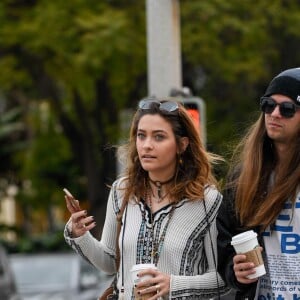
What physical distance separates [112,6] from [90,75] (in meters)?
1.52

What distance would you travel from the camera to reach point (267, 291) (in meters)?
3.96

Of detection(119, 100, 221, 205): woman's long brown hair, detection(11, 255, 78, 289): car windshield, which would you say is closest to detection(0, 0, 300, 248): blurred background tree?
detection(11, 255, 78, 289): car windshield

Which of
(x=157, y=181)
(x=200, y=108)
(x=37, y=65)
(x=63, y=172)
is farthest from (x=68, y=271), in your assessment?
(x=63, y=172)

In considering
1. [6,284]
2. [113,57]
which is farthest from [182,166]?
[113,57]

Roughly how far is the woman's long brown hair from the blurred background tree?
29.9 ft

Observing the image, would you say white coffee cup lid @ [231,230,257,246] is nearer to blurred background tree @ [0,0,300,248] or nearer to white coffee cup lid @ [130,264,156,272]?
white coffee cup lid @ [130,264,156,272]

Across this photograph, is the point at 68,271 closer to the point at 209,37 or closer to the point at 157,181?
the point at 209,37

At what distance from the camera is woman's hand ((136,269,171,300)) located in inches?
156

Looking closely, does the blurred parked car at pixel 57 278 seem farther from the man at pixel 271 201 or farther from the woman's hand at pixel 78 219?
the man at pixel 271 201

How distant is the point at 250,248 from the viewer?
3.73 metres

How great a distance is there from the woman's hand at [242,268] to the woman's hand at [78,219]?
27.0 inches

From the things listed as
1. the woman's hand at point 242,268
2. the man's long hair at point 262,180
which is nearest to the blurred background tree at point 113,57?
the man's long hair at point 262,180

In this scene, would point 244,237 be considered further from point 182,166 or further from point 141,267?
point 182,166

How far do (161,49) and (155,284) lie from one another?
15.6 ft
